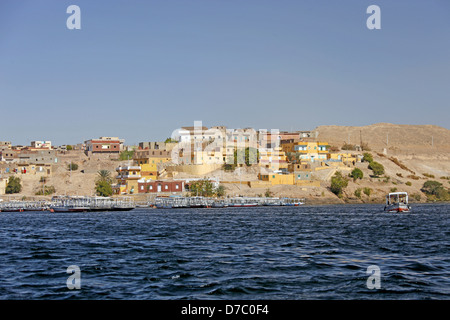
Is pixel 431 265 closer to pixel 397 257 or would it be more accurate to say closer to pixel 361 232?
pixel 397 257

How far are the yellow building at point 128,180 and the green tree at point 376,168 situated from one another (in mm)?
59772

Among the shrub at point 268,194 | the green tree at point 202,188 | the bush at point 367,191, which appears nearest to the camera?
the green tree at point 202,188

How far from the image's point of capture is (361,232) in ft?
144

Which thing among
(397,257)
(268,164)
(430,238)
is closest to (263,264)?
(397,257)

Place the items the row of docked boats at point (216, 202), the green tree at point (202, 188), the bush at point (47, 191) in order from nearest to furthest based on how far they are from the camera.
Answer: the row of docked boats at point (216, 202) < the green tree at point (202, 188) < the bush at point (47, 191)

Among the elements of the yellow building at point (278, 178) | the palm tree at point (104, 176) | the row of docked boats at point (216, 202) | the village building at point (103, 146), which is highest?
the village building at point (103, 146)

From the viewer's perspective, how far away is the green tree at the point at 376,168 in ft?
452

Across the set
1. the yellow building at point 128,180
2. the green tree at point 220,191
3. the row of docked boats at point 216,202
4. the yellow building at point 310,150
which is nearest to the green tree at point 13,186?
the yellow building at point 128,180

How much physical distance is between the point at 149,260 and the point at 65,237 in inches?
691

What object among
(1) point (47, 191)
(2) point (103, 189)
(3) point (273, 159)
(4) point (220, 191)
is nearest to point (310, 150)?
(3) point (273, 159)

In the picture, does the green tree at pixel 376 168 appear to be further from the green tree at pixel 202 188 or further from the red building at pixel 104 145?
the red building at pixel 104 145

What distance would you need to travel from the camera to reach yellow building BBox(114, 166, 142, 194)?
123750 millimetres

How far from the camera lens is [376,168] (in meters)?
138

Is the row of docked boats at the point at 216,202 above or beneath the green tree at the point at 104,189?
beneath
